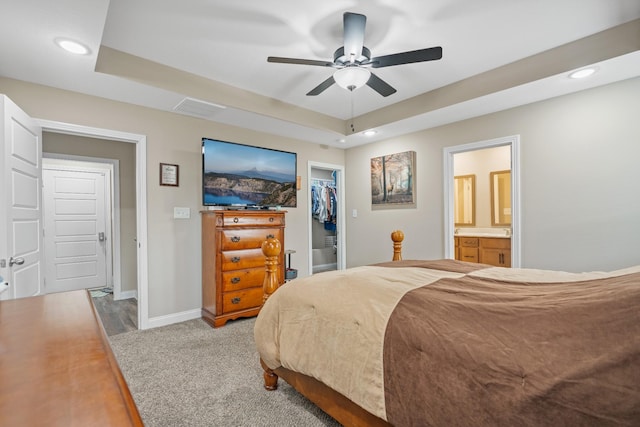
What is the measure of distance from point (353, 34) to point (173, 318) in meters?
3.32

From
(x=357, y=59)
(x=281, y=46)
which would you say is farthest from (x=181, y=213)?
(x=357, y=59)

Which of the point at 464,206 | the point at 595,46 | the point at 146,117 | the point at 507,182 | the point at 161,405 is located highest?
the point at 595,46

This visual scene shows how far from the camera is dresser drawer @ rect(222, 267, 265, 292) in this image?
3.27m

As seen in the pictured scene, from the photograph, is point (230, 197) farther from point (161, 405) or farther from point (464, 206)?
point (464, 206)

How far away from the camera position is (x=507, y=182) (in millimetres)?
4945

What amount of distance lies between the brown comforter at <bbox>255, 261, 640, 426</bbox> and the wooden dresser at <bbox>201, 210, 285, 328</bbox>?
1791 millimetres

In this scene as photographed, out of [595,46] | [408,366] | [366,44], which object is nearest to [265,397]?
[408,366]

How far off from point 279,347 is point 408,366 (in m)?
0.83

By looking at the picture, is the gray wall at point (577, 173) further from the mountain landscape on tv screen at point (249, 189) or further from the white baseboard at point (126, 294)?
the white baseboard at point (126, 294)

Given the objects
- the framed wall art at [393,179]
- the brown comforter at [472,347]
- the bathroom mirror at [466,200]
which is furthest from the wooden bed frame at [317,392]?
the bathroom mirror at [466,200]

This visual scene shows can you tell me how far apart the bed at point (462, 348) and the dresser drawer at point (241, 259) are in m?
1.68

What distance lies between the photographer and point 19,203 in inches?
86.5

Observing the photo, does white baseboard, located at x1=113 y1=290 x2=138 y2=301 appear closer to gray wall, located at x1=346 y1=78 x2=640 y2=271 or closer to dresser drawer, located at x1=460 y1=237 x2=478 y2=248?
gray wall, located at x1=346 y1=78 x2=640 y2=271

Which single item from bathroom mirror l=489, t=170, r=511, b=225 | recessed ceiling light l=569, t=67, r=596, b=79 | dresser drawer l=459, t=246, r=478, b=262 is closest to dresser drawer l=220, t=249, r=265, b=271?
dresser drawer l=459, t=246, r=478, b=262
